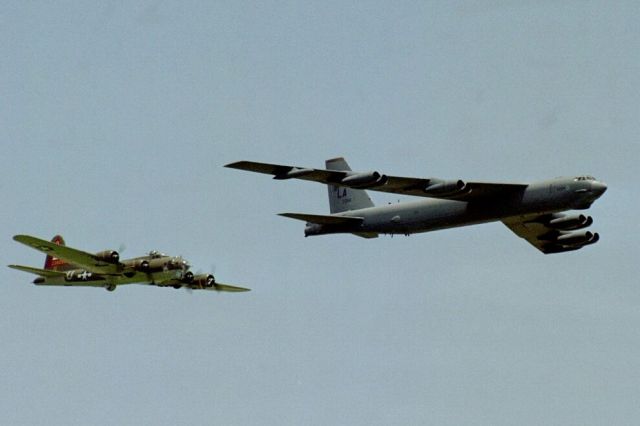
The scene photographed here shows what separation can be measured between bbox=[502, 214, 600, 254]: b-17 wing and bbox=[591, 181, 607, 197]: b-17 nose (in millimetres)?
7369

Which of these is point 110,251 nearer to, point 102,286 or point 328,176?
point 102,286

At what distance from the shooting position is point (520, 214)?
Answer: 72.6m

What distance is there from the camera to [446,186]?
7100cm

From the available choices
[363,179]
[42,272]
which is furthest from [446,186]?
[42,272]

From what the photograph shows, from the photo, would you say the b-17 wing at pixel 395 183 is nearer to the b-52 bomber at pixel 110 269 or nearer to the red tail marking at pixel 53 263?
the b-52 bomber at pixel 110 269

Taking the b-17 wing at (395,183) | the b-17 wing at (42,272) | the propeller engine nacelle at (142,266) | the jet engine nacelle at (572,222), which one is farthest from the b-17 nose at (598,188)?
the b-17 wing at (42,272)

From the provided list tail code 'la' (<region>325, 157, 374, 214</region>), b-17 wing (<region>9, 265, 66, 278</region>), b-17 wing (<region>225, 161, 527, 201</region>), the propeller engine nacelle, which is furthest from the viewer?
tail code 'la' (<region>325, 157, 374, 214</region>)

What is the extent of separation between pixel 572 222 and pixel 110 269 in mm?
27604

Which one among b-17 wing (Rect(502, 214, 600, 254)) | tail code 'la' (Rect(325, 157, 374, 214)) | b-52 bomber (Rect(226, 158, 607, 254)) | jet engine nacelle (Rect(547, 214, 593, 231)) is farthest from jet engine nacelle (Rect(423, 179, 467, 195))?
jet engine nacelle (Rect(547, 214, 593, 231))

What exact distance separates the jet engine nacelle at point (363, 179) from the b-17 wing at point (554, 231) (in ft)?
35.6

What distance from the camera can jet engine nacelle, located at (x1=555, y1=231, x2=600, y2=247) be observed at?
263 ft

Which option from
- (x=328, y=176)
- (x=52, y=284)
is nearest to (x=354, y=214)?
(x=328, y=176)

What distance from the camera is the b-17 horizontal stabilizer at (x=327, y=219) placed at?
251 ft

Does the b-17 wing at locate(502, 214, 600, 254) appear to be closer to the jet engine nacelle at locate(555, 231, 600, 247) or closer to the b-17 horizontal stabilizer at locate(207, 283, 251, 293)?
the jet engine nacelle at locate(555, 231, 600, 247)
